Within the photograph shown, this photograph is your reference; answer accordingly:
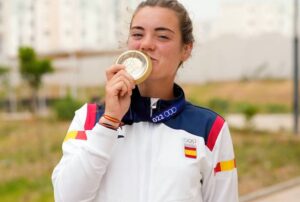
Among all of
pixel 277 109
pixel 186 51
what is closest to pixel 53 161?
pixel 186 51

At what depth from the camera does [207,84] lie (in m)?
37.1

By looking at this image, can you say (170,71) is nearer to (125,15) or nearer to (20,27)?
(125,15)

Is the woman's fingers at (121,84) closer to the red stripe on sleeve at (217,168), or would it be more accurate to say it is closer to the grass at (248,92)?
the red stripe on sleeve at (217,168)

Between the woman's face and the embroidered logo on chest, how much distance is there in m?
0.19

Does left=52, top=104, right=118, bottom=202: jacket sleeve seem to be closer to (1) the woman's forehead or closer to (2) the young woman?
(2) the young woman

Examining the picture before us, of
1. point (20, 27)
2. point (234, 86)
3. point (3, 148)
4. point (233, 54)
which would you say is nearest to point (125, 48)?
point (3, 148)

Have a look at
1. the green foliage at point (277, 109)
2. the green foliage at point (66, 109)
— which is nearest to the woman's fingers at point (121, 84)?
the green foliage at point (66, 109)

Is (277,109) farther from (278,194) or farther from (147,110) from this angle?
(147,110)

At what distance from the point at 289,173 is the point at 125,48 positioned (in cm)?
723

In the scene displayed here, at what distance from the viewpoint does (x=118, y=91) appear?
145 centimetres

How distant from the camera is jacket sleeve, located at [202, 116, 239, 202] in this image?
158 centimetres

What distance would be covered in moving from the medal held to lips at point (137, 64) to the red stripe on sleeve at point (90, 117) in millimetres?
177

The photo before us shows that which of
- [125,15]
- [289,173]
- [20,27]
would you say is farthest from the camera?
[20,27]

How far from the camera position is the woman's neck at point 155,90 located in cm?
158
